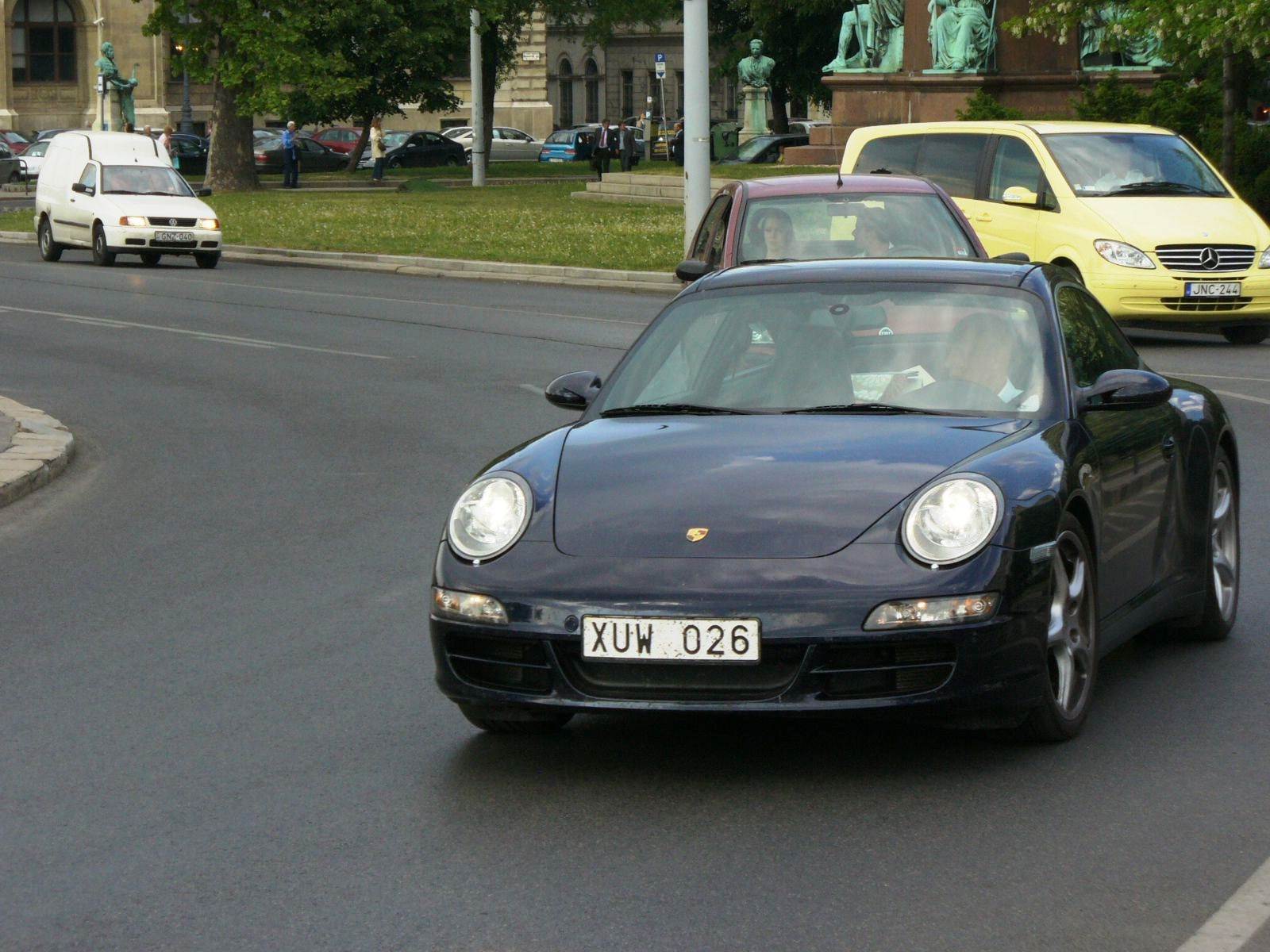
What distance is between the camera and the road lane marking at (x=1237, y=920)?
447cm

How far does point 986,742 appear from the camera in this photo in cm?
622

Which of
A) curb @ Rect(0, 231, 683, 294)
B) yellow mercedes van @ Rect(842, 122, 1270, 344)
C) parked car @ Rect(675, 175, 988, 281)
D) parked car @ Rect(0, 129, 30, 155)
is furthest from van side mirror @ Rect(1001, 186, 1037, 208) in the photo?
parked car @ Rect(0, 129, 30, 155)

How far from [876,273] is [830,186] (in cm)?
694

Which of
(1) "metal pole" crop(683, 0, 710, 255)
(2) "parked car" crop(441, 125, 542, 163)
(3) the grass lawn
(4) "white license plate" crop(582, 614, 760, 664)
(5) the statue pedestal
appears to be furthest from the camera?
(2) "parked car" crop(441, 125, 542, 163)

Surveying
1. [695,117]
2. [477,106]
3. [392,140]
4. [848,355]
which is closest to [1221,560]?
[848,355]

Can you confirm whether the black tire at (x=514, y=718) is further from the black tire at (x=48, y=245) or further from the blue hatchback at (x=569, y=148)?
the blue hatchback at (x=569, y=148)

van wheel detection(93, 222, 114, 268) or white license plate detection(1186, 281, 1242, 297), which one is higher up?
white license plate detection(1186, 281, 1242, 297)

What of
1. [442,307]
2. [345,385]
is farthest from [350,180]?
[345,385]

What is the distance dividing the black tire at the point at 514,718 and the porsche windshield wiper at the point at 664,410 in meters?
0.96

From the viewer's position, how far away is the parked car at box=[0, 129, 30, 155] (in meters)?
67.9

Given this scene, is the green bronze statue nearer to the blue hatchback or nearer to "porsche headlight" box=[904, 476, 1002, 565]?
the blue hatchback

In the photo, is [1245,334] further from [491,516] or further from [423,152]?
[423,152]

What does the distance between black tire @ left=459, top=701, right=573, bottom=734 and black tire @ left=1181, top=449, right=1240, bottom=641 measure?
2.38m

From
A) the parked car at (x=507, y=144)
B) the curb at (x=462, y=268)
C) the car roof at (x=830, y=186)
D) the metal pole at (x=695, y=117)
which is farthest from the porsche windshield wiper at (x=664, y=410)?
the parked car at (x=507, y=144)
